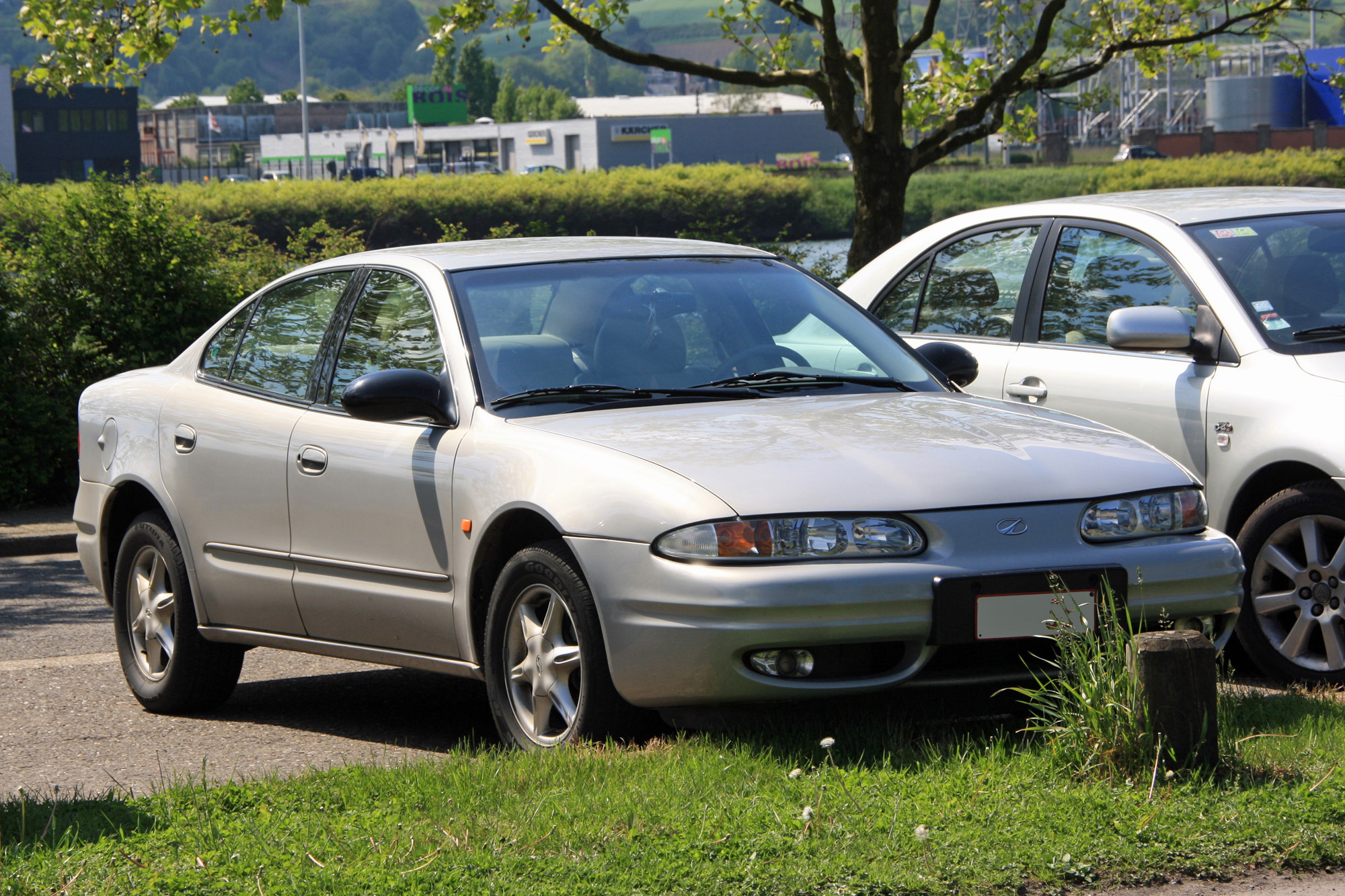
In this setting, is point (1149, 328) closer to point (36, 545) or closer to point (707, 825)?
point (707, 825)

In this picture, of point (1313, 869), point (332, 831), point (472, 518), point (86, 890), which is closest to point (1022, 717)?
point (1313, 869)

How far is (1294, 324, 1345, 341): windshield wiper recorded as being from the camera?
20.1 ft

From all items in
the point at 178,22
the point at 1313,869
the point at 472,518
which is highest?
the point at 178,22

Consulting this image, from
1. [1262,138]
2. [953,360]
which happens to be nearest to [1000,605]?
[953,360]

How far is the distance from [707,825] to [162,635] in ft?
10.7

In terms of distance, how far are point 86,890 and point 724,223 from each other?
15171 mm

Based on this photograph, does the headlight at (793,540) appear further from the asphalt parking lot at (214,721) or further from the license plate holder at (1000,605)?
the asphalt parking lot at (214,721)

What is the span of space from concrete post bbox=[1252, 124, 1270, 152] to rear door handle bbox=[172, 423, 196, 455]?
9829cm

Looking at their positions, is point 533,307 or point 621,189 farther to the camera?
point 621,189

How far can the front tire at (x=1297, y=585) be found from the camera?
18.7 ft

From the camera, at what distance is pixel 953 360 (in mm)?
6074

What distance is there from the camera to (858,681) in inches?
175

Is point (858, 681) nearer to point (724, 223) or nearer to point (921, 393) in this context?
point (921, 393)

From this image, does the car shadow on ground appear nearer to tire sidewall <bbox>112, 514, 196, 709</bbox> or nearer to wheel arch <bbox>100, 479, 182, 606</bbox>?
tire sidewall <bbox>112, 514, 196, 709</bbox>
